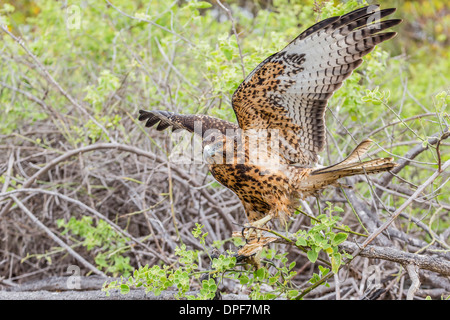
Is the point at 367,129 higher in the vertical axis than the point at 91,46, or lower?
lower

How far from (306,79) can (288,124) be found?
0.34 meters

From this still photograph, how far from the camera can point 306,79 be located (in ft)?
9.38

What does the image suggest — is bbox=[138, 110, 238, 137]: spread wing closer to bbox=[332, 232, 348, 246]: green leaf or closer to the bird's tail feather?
the bird's tail feather

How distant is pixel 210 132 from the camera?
3.19 m

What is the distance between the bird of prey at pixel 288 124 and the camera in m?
2.67

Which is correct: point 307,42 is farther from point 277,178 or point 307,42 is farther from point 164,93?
point 164,93

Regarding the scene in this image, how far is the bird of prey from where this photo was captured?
2.67 m

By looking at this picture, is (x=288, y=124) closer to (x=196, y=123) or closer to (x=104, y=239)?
(x=196, y=123)

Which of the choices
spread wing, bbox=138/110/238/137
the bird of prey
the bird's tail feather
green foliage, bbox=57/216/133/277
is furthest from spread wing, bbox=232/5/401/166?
green foliage, bbox=57/216/133/277

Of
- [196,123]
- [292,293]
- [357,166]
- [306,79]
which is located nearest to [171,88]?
[196,123]

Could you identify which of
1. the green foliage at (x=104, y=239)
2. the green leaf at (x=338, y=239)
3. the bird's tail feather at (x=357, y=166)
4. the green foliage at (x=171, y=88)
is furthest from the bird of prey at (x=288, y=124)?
the green foliage at (x=104, y=239)

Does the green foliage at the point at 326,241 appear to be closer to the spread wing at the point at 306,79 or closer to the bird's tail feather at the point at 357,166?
the bird's tail feather at the point at 357,166
